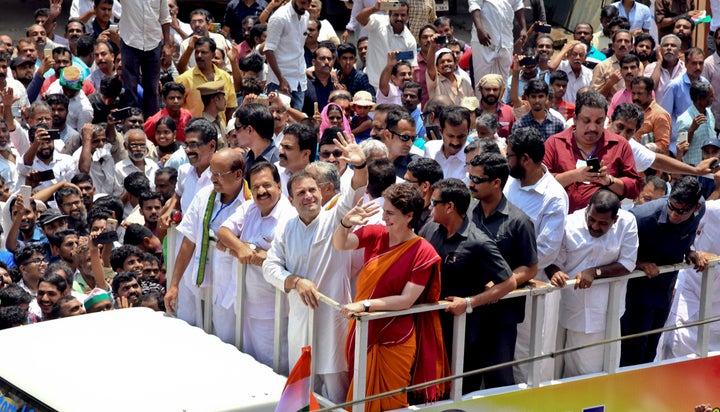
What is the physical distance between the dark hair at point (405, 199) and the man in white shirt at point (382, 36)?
7.06m

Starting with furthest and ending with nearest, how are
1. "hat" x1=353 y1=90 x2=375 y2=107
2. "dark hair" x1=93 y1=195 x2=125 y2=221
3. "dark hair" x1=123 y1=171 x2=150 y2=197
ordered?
1. "hat" x1=353 y1=90 x2=375 y2=107
2. "dark hair" x1=123 y1=171 x2=150 y2=197
3. "dark hair" x1=93 y1=195 x2=125 y2=221

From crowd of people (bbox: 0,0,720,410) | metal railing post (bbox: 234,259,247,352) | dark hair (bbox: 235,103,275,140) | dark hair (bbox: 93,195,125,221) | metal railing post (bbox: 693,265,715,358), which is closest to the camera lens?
crowd of people (bbox: 0,0,720,410)

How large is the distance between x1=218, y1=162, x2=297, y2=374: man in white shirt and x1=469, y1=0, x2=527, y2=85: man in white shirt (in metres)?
6.95

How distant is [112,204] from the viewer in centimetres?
1012

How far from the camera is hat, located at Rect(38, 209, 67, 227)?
9.56 metres

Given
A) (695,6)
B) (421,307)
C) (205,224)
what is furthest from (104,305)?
(695,6)

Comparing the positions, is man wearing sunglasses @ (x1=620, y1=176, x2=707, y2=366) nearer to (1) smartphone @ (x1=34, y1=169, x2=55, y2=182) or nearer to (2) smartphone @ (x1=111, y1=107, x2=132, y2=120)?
(1) smartphone @ (x1=34, y1=169, x2=55, y2=182)

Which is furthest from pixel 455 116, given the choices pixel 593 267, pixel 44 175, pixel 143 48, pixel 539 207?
pixel 143 48

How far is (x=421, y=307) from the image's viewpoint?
19.2ft

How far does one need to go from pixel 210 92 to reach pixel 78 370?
6.23m

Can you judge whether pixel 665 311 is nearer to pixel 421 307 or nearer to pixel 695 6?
pixel 421 307

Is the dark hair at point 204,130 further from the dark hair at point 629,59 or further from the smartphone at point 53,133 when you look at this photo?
the dark hair at point 629,59

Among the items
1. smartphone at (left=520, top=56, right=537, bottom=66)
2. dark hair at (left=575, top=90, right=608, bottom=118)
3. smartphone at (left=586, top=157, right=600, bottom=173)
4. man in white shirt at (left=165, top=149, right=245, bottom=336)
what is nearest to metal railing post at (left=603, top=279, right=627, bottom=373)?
smartphone at (left=586, top=157, right=600, bottom=173)

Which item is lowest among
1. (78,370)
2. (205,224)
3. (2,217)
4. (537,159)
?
(2,217)
